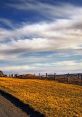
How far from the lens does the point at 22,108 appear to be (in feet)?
78.2

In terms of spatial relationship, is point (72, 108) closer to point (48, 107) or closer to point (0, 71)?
point (48, 107)

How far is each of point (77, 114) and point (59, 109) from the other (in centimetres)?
223

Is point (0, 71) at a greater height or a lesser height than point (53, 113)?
greater

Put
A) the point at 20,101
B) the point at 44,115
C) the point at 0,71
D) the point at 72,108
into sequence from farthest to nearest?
1. the point at 0,71
2. the point at 20,101
3. the point at 72,108
4. the point at 44,115

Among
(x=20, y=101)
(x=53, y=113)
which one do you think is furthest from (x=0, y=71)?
(x=53, y=113)

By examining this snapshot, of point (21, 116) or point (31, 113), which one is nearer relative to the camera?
point (21, 116)

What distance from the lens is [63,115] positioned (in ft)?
66.0

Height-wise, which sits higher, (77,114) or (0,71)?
(0,71)

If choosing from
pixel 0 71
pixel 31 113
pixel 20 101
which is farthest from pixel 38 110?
pixel 0 71

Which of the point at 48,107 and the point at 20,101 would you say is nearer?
the point at 48,107

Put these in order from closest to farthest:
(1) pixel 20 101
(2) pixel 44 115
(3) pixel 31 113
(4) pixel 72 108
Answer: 1. (2) pixel 44 115
2. (3) pixel 31 113
3. (4) pixel 72 108
4. (1) pixel 20 101

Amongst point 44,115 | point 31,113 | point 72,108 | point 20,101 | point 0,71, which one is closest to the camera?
point 44,115

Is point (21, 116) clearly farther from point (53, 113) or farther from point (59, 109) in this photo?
point (59, 109)

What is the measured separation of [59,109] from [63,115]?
264cm
